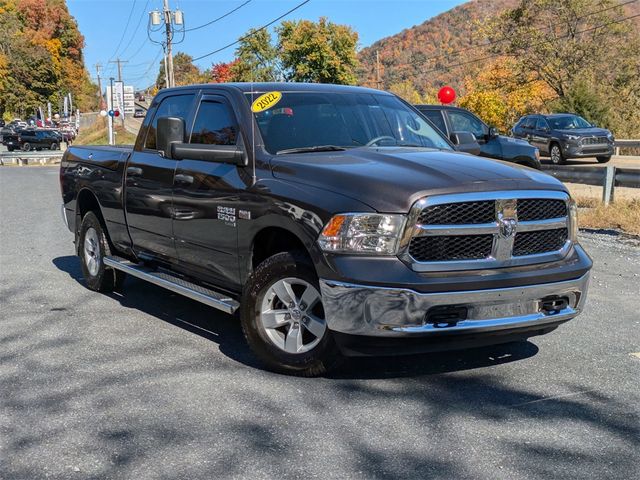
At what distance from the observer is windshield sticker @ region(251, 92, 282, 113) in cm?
543

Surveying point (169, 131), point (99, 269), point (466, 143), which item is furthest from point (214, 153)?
point (99, 269)

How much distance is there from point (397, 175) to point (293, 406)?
4.82 feet

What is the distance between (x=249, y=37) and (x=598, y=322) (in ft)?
173

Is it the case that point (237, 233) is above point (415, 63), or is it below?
below

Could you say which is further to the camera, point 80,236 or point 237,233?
point 80,236

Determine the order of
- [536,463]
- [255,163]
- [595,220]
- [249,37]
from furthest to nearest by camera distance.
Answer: [249,37]
[595,220]
[255,163]
[536,463]

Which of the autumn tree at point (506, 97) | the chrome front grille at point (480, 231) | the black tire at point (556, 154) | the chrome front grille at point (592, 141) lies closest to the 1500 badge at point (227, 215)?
the chrome front grille at point (480, 231)

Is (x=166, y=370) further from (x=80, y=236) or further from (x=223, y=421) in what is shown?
(x=80, y=236)

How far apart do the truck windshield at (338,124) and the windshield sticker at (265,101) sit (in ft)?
0.09

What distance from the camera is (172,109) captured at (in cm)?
646

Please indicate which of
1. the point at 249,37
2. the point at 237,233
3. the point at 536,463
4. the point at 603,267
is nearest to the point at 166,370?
the point at 237,233

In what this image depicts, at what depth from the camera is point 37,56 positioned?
96625 millimetres

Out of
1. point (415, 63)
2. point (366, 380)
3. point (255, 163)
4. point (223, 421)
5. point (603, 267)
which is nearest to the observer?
point (223, 421)

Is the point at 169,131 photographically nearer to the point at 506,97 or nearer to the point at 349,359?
the point at 349,359
